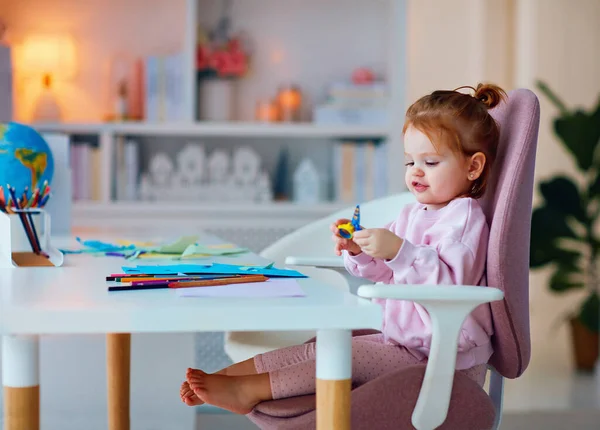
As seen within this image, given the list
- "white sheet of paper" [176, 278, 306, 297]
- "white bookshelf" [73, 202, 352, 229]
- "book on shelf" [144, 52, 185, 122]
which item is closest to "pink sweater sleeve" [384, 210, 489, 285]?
"white sheet of paper" [176, 278, 306, 297]

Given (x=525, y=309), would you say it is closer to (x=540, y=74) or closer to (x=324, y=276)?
(x=324, y=276)

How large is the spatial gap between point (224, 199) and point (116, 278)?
252 cm

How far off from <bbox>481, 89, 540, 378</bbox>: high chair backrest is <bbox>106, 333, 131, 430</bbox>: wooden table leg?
93 cm

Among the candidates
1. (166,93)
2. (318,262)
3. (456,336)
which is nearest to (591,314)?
(166,93)

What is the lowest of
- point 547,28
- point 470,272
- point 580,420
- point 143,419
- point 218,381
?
point 580,420

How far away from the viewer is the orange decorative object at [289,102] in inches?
144

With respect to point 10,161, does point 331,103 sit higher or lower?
higher

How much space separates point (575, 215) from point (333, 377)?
335cm

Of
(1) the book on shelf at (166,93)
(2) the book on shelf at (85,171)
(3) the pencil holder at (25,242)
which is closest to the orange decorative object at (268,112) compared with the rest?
(1) the book on shelf at (166,93)

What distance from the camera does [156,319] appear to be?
0.81 metres

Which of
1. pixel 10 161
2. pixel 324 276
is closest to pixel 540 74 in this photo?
pixel 324 276

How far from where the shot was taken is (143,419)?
7.63ft

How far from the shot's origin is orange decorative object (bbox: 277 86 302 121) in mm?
3668

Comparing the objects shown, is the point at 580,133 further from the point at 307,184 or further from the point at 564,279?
the point at 307,184
